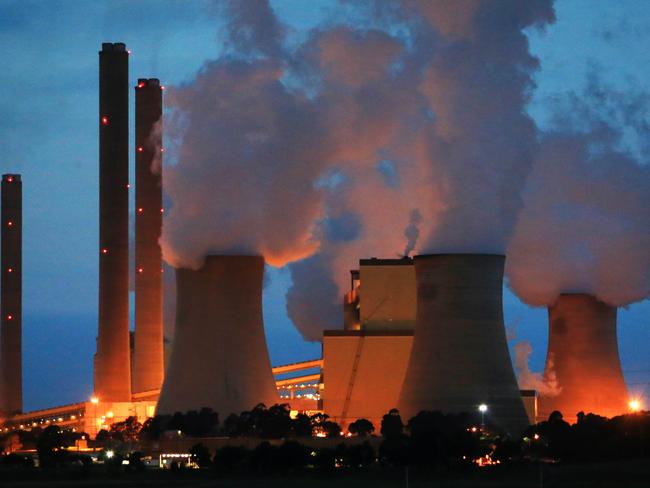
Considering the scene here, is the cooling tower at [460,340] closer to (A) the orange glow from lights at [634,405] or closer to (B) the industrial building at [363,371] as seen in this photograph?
(B) the industrial building at [363,371]

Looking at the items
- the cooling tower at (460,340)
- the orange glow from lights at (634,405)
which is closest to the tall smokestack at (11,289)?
the orange glow from lights at (634,405)

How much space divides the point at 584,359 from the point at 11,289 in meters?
36.2

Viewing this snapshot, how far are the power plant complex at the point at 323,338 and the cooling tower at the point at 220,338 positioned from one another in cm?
4

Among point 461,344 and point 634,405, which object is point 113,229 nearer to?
point 634,405

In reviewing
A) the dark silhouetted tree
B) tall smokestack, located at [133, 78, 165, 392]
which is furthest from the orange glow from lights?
tall smokestack, located at [133, 78, 165, 392]

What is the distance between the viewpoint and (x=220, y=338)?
4694 centimetres

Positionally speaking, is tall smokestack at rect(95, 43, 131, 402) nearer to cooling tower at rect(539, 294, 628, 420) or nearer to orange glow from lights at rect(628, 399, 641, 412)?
cooling tower at rect(539, 294, 628, 420)

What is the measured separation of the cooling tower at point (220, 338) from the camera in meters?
47.0

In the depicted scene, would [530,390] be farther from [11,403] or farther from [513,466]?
[11,403]

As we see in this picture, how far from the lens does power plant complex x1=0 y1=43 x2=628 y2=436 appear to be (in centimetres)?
4341

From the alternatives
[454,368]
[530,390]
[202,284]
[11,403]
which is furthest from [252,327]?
[11,403]

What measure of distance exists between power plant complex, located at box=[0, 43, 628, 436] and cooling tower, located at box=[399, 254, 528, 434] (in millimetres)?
38

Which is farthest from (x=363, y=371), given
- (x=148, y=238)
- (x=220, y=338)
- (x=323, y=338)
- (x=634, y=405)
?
(x=148, y=238)

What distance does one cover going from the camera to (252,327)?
156 ft
